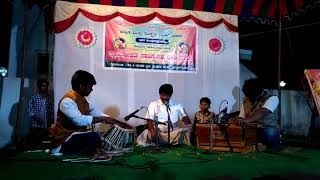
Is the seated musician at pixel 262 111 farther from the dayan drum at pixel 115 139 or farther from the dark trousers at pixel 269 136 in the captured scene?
the dayan drum at pixel 115 139

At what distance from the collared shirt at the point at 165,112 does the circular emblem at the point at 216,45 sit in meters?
1.87

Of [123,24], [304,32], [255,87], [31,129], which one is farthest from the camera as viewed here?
[304,32]

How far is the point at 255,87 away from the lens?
21.6ft

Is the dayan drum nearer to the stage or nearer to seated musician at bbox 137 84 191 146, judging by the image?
the stage

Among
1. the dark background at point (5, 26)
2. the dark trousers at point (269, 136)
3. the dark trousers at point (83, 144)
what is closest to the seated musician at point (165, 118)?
the dark trousers at point (269, 136)

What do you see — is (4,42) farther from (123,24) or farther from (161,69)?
(161,69)

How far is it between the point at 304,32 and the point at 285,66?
1.66 meters

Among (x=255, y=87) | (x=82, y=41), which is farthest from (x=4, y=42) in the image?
(x=255, y=87)

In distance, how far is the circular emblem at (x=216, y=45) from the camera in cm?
870

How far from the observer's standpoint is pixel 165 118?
7.75 meters

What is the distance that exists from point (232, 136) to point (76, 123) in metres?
2.85

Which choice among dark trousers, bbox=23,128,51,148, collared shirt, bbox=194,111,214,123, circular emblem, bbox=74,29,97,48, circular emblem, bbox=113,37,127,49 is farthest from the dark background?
collared shirt, bbox=194,111,214,123

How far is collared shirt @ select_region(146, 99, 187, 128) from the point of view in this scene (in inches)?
301

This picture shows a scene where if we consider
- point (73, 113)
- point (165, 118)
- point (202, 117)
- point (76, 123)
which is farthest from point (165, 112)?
point (73, 113)
